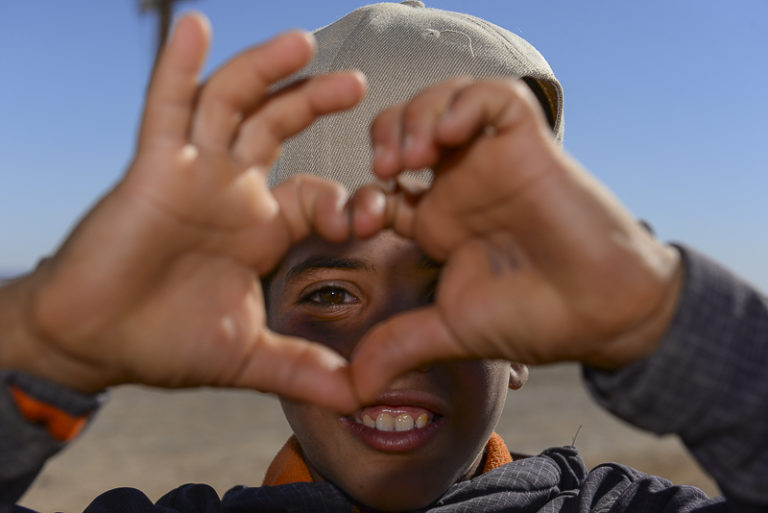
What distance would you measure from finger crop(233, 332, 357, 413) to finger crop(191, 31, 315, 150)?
1.31ft

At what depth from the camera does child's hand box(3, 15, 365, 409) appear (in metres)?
1.23

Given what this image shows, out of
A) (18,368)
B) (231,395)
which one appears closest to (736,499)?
(18,368)

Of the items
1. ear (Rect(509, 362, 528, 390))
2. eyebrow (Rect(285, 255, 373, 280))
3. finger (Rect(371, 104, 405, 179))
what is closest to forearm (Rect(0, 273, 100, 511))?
finger (Rect(371, 104, 405, 179))

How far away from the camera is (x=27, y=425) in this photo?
4.44 ft

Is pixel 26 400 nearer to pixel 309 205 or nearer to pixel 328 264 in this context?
pixel 309 205

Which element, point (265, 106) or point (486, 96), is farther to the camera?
point (265, 106)

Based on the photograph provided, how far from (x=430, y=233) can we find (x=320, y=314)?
821 mm

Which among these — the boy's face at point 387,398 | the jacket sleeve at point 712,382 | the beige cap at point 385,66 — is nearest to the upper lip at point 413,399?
the boy's face at point 387,398

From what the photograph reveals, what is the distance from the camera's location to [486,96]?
1.20 m

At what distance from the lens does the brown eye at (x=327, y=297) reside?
2.13 meters

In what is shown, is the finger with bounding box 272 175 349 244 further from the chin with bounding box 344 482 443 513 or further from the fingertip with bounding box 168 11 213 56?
the chin with bounding box 344 482 443 513

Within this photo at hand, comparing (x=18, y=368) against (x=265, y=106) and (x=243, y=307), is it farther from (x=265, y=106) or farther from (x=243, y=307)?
(x=265, y=106)

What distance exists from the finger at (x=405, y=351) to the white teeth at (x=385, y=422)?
713 mm

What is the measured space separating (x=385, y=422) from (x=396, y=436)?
52 mm
